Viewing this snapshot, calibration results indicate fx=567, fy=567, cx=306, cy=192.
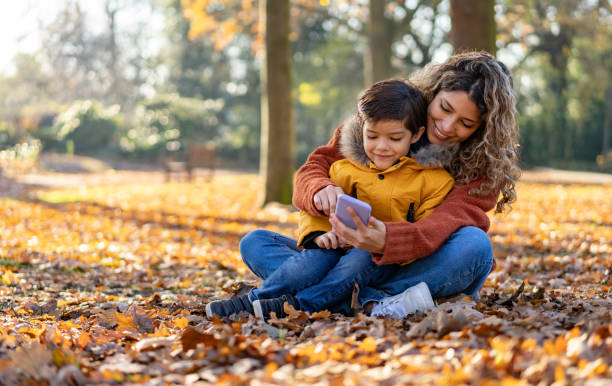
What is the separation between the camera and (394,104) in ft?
9.36

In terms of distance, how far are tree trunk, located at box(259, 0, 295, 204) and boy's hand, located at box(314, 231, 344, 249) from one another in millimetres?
6215

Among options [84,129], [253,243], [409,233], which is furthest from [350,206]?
[84,129]

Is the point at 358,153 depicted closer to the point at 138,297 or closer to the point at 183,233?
the point at 138,297

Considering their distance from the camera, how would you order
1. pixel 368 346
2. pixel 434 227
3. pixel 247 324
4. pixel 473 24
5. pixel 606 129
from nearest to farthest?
pixel 368 346
pixel 247 324
pixel 434 227
pixel 473 24
pixel 606 129

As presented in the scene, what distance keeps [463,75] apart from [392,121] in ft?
1.60

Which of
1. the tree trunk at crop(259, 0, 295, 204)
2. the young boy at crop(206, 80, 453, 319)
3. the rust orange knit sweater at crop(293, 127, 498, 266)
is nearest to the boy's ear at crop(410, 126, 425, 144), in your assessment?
the young boy at crop(206, 80, 453, 319)

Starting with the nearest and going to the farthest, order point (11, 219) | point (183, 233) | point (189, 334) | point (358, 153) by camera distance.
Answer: point (189, 334), point (358, 153), point (183, 233), point (11, 219)

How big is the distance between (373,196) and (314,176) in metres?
0.35

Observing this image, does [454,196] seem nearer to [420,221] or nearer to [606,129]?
[420,221]

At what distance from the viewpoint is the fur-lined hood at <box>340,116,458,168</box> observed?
2.91 metres

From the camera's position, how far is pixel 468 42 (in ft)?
20.0

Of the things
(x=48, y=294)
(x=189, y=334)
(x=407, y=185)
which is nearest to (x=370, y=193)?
(x=407, y=185)

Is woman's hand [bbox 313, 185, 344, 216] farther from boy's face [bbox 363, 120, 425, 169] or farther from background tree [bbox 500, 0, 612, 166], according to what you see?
background tree [bbox 500, 0, 612, 166]

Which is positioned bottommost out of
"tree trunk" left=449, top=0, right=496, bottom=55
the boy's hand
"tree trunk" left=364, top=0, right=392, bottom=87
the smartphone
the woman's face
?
the boy's hand
